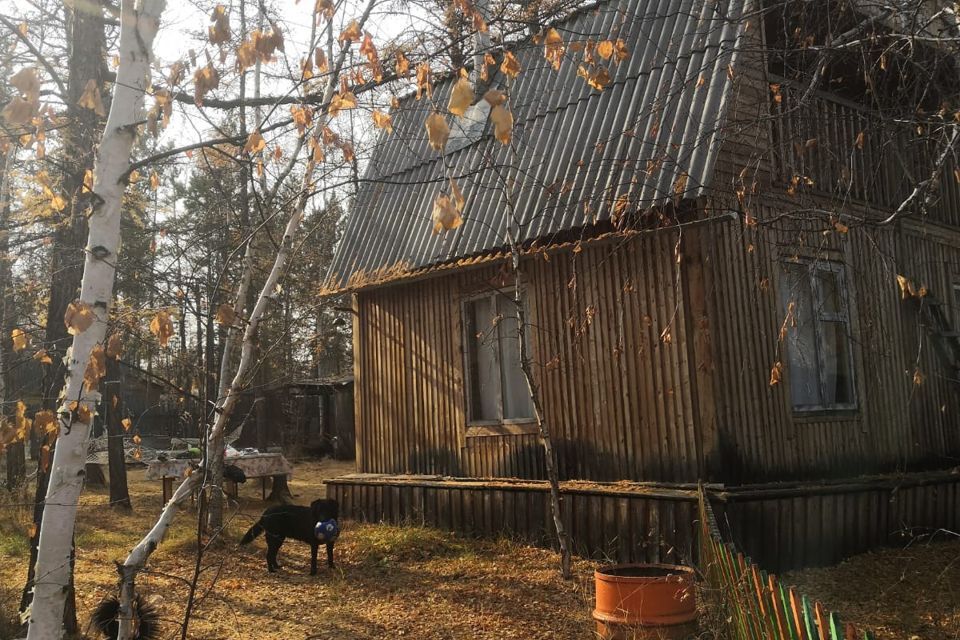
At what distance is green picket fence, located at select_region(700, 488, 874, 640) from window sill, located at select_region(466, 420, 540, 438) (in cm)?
472

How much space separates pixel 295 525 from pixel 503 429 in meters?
2.83

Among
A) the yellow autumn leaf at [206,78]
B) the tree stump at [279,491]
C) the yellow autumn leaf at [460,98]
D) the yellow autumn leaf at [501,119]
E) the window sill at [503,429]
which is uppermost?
the yellow autumn leaf at [206,78]

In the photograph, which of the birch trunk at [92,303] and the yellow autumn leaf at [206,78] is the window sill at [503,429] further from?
the yellow autumn leaf at [206,78]

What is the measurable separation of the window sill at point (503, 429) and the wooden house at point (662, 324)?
1.3 inches

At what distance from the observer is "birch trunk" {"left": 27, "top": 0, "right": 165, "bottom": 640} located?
4824mm

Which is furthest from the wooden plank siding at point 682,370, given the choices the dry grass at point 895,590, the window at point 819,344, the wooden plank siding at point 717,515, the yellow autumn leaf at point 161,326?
the yellow autumn leaf at point 161,326

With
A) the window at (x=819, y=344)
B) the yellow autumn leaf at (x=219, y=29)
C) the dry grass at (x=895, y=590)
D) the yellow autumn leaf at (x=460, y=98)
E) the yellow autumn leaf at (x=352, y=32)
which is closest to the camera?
the yellow autumn leaf at (x=460, y=98)

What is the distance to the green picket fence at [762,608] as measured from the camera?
2770mm

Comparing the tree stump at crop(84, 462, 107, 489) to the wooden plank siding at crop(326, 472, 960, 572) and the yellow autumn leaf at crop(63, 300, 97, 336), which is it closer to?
the wooden plank siding at crop(326, 472, 960, 572)

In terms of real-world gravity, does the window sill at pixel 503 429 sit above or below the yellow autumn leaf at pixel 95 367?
below

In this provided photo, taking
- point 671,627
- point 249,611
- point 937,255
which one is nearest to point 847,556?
point 671,627

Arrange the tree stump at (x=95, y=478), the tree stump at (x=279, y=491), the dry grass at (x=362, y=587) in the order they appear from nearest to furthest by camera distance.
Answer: the dry grass at (x=362, y=587)
the tree stump at (x=279, y=491)
the tree stump at (x=95, y=478)

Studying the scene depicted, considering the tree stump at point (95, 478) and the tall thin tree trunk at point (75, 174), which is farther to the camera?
the tree stump at point (95, 478)

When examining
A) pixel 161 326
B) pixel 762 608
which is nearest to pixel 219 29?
pixel 161 326
